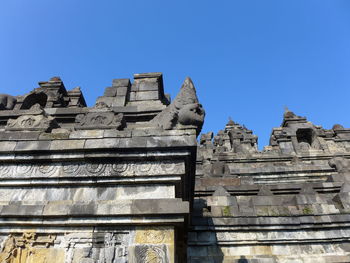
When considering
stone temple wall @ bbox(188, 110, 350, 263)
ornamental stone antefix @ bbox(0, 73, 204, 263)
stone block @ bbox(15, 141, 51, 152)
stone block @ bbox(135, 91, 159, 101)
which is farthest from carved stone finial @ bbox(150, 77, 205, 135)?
stone temple wall @ bbox(188, 110, 350, 263)

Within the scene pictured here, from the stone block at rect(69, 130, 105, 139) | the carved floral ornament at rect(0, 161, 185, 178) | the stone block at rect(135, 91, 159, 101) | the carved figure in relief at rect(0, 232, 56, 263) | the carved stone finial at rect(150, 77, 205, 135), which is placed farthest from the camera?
the stone block at rect(135, 91, 159, 101)

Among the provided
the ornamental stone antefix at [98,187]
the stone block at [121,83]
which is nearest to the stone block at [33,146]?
the ornamental stone antefix at [98,187]

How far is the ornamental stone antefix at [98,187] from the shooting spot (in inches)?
183

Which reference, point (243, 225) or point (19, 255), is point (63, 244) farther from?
point (243, 225)

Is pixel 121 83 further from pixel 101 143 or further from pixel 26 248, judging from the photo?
pixel 26 248

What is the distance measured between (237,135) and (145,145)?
1640 cm

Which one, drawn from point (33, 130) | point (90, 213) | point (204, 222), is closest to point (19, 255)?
point (90, 213)

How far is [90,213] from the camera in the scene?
4.72m

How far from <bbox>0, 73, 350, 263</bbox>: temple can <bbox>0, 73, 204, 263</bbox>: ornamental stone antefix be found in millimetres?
17

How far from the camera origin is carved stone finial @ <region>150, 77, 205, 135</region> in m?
5.55

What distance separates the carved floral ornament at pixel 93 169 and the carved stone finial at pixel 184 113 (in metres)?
0.75

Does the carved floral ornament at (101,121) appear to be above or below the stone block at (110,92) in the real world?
below

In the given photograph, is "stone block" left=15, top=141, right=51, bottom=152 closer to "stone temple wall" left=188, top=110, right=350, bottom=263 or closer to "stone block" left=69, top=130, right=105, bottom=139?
"stone block" left=69, top=130, right=105, bottom=139

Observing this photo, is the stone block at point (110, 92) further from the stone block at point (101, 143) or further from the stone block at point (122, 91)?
the stone block at point (101, 143)
